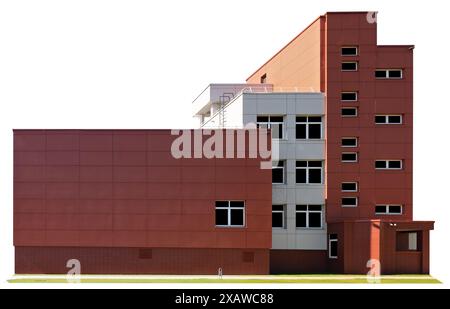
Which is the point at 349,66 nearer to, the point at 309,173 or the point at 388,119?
the point at 388,119

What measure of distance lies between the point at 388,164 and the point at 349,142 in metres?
2.71

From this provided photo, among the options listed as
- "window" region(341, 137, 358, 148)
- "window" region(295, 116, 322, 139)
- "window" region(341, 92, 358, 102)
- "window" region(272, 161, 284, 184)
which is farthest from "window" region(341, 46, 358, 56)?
"window" region(272, 161, 284, 184)

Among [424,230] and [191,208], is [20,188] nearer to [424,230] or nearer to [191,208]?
[191,208]

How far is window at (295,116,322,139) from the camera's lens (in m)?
54.2

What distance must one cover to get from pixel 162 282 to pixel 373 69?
1848 centimetres

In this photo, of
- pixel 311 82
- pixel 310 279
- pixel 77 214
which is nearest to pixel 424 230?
pixel 310 279

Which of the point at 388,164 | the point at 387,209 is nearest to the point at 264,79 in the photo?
the point at 388,164

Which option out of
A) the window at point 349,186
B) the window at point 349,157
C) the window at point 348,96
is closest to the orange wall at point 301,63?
the window at point 348,96

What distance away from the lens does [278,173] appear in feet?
179

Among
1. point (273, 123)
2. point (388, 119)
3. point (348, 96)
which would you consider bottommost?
point (273, 123)

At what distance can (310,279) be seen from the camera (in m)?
47.4

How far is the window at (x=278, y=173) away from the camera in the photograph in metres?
54.6

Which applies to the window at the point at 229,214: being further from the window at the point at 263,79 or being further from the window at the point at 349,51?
the window at the point at 263,79

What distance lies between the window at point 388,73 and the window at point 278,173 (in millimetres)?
7945
